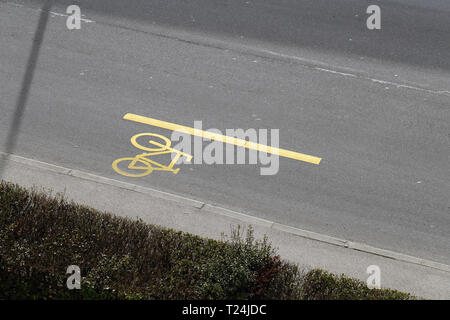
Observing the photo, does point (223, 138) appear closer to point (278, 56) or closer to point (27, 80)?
point (278, 56)

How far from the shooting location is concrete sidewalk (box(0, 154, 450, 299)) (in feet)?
28.4

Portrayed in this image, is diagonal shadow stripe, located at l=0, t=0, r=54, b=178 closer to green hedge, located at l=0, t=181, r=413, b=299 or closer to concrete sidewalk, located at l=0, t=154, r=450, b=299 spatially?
concrete sidewalk, located at l=0, t=154, r=450, b=299

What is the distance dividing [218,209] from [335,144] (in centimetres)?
256

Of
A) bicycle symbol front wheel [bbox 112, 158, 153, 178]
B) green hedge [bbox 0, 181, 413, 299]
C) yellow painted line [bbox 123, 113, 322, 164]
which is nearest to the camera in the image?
green hedge [bbox 0, 181, 413, 299]

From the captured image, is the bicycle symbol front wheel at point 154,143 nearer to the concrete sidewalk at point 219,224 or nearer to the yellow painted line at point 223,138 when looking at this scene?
the yellow painted line at point 223,138

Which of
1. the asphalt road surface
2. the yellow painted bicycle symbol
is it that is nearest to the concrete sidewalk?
the asphalt road surface

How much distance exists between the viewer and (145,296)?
748 cm

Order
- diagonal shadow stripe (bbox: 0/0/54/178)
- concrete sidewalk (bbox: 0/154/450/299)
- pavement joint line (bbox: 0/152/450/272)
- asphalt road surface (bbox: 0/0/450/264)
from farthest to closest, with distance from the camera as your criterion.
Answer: diagonal shadow stripe (bbox: 0/0/54/178), asphalt road surface (bbox: 0/0/450/264), pavement joint line (bbox: 0/152/450/272), concrete sidewalk (bbox: 0/154/450/299)

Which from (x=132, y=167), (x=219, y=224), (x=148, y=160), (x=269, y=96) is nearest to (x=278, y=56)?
(x=269, y=96)

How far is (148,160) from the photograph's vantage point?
A: 34.9ft

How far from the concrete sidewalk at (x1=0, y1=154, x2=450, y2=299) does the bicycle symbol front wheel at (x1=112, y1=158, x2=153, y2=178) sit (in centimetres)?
36

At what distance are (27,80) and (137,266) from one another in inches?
235

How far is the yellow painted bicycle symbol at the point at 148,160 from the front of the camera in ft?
34.3
